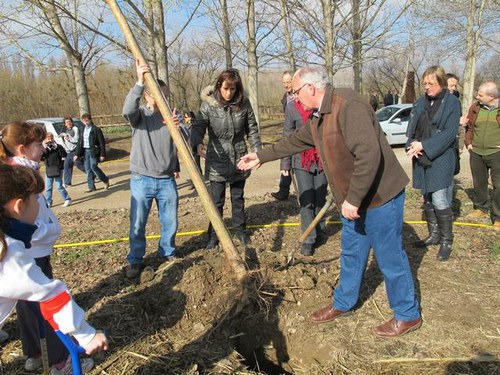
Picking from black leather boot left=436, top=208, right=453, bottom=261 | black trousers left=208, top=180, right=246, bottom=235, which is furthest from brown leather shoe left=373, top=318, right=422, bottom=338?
black trousers left=208, top=180, right=246, bottom=235

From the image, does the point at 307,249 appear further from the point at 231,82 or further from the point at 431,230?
the point at 231,82

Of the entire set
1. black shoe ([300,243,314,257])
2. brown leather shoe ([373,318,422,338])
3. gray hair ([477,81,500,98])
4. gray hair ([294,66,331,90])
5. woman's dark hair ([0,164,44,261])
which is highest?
gray hair ([294,66,331,90])

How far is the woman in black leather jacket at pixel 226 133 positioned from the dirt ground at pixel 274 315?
764 mm

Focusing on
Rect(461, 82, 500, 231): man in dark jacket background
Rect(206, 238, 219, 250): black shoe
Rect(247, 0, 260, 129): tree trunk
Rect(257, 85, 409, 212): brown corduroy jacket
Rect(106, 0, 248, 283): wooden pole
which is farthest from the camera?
Rect(247, 0, 260, 129): tree trunk

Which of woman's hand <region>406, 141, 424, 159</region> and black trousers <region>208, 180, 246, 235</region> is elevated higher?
woman's hand <region>406, 141, 424, 159</region>

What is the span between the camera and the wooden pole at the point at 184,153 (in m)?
3.26

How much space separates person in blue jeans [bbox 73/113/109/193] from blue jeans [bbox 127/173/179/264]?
5455 mm

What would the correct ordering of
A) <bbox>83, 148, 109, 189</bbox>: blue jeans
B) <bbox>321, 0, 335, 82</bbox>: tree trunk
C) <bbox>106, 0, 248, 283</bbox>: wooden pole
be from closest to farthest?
<bbox>106, 0, 248, 283</bbox>: wooden pole
<bbox>83, 148, 109, 189</bbox>: blue jeans
<bbox>321, 0, 335, 82</bbox>: tree trunk

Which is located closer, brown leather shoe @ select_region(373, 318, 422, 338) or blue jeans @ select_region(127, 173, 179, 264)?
brown leather shoe @ select_region(373, 318, 422, 338)

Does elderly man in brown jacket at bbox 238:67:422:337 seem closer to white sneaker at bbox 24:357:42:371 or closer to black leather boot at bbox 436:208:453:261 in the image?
black leather boot at bbox 436:208:453:261

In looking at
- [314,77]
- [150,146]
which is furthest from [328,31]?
[314,77]

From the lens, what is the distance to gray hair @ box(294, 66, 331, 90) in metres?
2.75

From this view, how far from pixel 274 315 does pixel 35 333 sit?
177 cm

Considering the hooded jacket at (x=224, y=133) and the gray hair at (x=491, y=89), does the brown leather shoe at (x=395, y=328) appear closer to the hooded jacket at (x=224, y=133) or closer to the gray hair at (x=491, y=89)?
the hooded jacket at (x=224, y=133)
